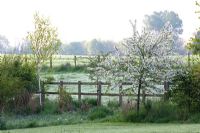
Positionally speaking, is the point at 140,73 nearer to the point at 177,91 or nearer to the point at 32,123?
the point at 177,91

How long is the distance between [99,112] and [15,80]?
5.48 m

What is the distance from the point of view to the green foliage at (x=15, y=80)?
33.4 meters

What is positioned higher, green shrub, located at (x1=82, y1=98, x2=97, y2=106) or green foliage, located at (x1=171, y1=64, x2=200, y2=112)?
green foliage, located at (x1=171, y1=64, x2=200, y2=112)

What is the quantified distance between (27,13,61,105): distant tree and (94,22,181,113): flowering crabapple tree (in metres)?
7.34

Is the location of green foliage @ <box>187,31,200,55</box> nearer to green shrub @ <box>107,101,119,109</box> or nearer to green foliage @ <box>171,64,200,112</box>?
green foliage @ <box>171,64,200,112</box>

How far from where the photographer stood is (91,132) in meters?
22.5

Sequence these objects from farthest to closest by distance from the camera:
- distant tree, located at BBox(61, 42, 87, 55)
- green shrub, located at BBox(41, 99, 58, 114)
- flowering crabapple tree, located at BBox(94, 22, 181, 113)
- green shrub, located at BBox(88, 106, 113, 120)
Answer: distant tree, located at BBox(61, 42, 87, 55) → green shrub, located at BBox(41, 99, 58, 114) → green shrub, located at BBox(88, 106, 113, 120) → flowering crabapple tree, located at BBox(94, 22, 181, 113)

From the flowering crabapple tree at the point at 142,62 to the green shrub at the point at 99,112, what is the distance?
61.7 inches

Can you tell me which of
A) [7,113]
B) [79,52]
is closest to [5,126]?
[7,113]

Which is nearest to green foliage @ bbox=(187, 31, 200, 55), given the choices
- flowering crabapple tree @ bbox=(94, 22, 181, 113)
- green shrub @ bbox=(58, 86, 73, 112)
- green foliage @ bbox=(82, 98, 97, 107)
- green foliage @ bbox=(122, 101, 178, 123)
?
flowering crabapple tree @ bbox=(94, 22, 181, 113)

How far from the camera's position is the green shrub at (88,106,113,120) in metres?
31.2

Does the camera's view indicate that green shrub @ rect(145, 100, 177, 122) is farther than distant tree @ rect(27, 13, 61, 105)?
No

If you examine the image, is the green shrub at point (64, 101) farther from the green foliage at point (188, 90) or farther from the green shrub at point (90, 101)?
the green foliage at point (188, 90)

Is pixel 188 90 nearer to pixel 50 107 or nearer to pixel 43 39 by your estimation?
pixel 50 107
